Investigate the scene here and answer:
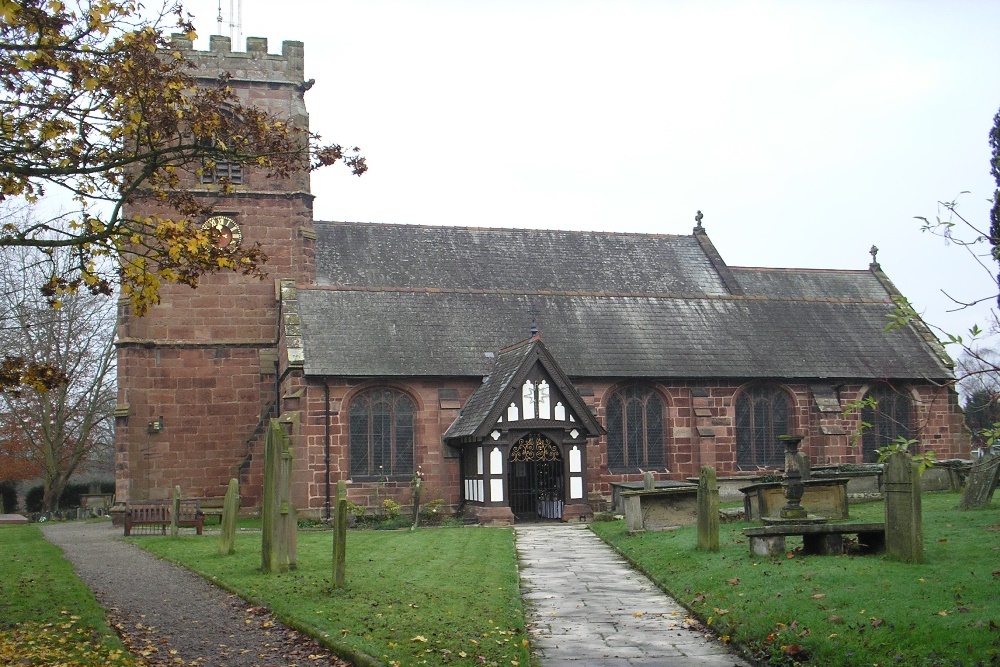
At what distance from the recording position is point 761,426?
108 feet

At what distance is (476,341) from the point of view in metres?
31.7

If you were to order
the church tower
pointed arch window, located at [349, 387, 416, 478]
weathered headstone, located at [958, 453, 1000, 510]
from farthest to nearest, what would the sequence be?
the church tower < pointed arch window, located at [349, 387, 416, 478] < weathered headstone, located at [958, 453, 1000, 510]

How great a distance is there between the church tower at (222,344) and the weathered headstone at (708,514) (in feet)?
61.3

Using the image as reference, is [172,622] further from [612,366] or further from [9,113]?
[612,366]

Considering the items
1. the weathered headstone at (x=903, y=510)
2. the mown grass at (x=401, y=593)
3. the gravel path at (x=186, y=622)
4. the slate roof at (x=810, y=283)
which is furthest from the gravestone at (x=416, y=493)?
the slate roof at (x=810, y=283)

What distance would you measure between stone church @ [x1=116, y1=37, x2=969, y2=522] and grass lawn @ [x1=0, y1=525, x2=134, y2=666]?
10.7 meters

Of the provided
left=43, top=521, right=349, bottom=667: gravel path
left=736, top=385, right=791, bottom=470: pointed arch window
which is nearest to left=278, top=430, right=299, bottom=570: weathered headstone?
left=43, top=521, right=349, bottom=667: gravel path

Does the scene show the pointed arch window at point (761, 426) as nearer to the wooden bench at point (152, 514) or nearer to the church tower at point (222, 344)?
the church tower at point (222, 344)

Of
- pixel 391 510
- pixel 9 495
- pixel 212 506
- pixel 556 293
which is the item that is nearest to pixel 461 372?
pixel 391 510

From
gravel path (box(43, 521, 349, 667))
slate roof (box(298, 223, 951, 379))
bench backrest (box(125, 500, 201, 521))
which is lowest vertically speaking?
gravel path (box(43, 521, 349, 667))

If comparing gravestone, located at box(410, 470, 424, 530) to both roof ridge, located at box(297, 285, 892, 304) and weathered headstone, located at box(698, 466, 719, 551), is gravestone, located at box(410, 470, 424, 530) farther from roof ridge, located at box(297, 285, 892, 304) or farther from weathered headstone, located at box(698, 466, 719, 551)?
weathered headstone, located at box(698, 466, 719, 551)

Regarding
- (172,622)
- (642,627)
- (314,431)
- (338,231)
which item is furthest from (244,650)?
(338,231)

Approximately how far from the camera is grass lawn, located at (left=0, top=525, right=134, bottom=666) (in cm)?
1036

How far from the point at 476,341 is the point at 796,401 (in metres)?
10.3
